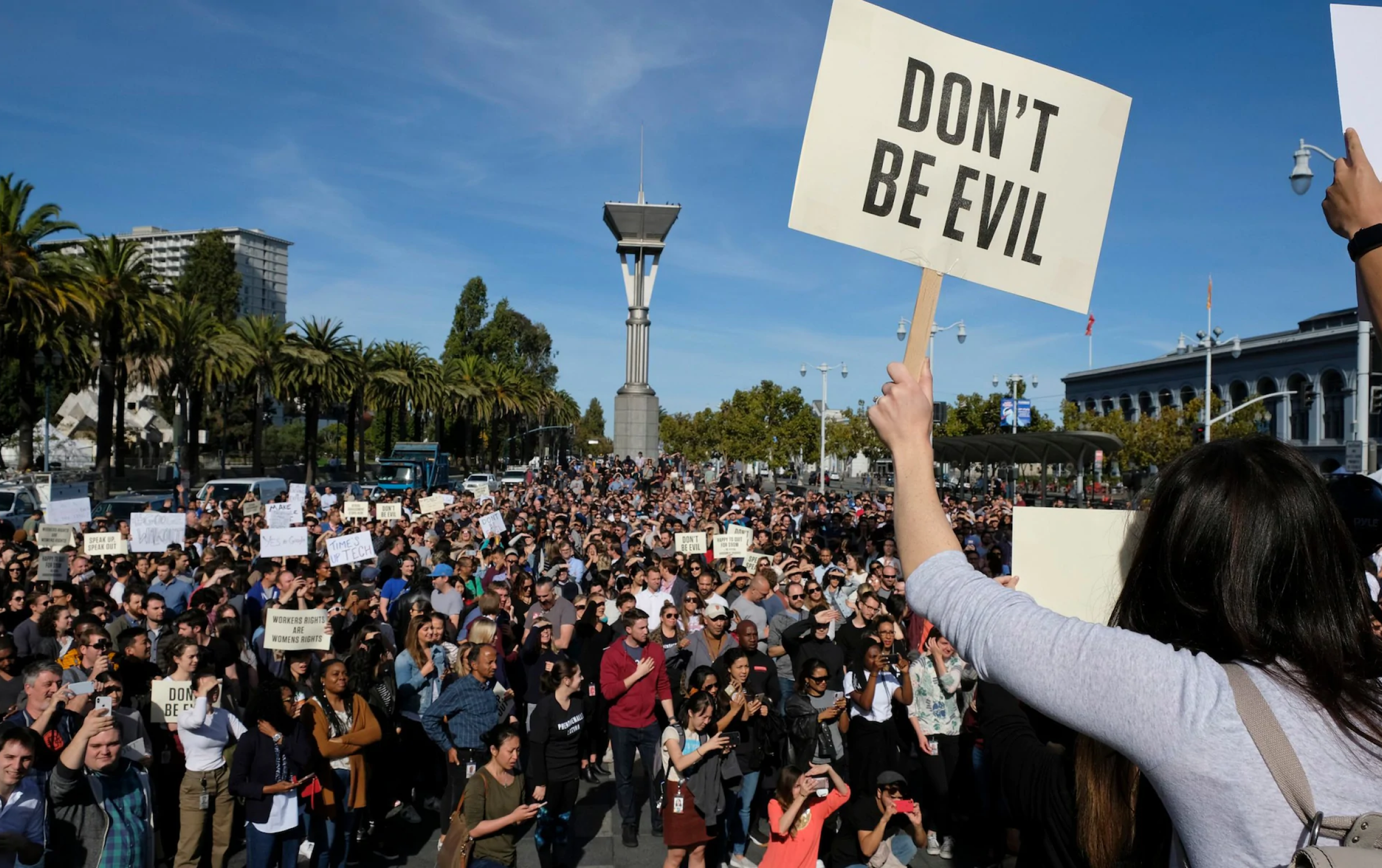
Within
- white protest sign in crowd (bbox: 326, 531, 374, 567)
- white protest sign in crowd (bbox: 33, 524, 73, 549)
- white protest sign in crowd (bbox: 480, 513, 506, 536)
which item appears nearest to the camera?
white protest sign in crowd (bbox: 326, 531, 374, 567)

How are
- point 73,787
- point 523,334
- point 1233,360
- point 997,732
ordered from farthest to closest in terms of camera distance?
point 523,334 → point 1233,360 → point 73,787 → point 997,732

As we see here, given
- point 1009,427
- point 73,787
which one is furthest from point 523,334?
point 73,787

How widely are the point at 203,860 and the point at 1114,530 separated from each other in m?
7.04

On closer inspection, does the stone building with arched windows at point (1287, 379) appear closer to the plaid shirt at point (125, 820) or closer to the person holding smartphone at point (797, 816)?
the person holding smartphone at point (797, 816)

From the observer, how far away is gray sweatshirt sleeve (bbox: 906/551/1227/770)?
51.7 inches

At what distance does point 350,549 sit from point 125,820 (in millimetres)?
7521

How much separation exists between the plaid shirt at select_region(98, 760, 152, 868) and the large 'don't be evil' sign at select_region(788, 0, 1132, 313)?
5.78 metres

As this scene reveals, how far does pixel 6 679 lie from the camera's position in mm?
7320

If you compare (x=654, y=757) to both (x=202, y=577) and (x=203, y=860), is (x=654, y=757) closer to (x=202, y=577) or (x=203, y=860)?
(x=203, y=860)

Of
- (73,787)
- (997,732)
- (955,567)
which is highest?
(955,567)

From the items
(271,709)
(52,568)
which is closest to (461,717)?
(271,709)

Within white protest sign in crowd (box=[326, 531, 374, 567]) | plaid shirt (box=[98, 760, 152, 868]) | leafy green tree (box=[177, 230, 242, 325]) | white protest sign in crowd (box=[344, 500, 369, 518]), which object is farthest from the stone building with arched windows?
leafy green tree (box=[177, 230, 242, 325])

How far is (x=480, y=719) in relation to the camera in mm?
7496

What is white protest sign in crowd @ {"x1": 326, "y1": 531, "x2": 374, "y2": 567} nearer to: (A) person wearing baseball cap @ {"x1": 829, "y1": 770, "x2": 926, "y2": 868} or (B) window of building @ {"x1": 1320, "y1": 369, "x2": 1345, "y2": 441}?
(A) person wearing baseball cap @ {"x1": 829, "y1": 770, "x2": 926, "y2": 868}
